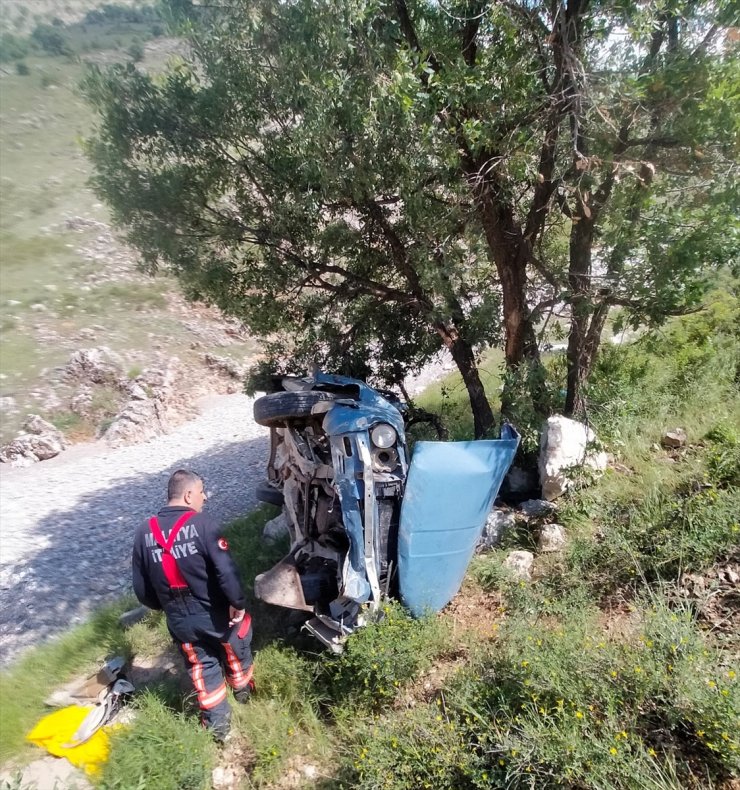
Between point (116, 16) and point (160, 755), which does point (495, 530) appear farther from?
point (116, 16)

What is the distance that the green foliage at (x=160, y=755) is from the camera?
118 inches

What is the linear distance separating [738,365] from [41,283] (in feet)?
67.9

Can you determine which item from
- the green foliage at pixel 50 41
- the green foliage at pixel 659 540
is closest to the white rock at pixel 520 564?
the green foliage at pixel 659 540

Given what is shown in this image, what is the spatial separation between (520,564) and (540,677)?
1.44 meters

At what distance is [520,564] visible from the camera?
4230mm

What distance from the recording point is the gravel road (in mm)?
5801

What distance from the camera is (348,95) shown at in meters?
4.29

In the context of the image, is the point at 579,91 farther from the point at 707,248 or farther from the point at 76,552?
the point at 76,552

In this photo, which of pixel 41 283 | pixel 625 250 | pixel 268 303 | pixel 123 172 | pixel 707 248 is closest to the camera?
pixel 707 248

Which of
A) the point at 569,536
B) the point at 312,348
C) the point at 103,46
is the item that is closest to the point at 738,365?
the point at 569,536

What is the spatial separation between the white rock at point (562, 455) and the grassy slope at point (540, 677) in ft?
0.60

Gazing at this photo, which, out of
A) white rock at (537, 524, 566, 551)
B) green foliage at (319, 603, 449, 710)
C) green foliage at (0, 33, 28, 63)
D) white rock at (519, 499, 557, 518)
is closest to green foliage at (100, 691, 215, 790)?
green foliage at (319, 603, 449, 710)

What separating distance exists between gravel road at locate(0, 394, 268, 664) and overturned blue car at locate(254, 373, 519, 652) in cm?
319

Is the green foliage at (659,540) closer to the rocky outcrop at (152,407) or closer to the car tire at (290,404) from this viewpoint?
the car tire at (290,404)
